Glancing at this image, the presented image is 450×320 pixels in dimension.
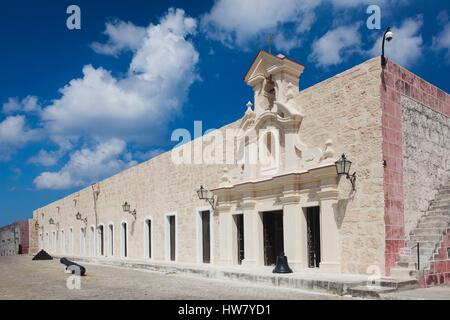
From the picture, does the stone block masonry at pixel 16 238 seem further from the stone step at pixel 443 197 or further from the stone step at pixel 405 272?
the stone step at pixel 405 272

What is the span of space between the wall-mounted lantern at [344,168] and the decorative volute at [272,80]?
2.78m

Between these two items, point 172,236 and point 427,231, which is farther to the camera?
point 172,236

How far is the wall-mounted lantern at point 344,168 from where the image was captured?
1009cm

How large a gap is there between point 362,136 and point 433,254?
285 centimetres

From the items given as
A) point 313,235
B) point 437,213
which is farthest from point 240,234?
point 437,213

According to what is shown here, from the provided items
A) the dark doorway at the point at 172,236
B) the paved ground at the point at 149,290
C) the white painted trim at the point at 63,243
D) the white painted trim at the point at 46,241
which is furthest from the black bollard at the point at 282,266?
the white painted trim at the point at 46,241

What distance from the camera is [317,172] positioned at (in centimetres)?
1098

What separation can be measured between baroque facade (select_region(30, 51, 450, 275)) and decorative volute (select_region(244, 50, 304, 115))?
30 mm

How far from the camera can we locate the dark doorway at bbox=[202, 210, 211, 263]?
1605 centimetres

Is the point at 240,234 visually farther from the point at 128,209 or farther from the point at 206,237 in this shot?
the point at 128,209

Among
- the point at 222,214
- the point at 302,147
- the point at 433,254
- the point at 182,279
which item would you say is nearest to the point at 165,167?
the point at 222,214

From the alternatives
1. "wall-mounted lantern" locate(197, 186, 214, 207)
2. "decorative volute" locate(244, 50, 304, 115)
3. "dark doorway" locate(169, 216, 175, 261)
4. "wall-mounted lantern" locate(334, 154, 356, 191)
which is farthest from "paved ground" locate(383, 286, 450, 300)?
"dark doorway" locate(169, 216, 175, 261)

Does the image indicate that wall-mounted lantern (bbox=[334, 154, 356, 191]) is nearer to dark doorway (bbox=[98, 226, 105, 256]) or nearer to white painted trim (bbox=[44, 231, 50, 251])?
dark doorway (bbox=[98, 226, 105, 256])

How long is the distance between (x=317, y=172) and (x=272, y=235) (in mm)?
3050
